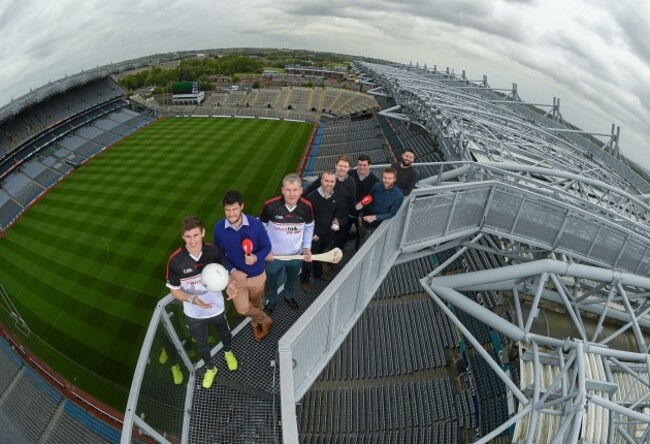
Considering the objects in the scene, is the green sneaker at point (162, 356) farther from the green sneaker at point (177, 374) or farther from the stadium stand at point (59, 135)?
the stadium stand at point (59, 135)

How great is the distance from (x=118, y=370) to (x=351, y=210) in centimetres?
1307

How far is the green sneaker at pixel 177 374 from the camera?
11.3ft

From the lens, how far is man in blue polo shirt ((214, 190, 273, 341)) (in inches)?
148

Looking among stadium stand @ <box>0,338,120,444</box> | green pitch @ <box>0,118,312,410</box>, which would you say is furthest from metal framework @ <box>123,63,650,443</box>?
green pitch @ <box>0,118,312,410</box>

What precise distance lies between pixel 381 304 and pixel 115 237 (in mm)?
18225

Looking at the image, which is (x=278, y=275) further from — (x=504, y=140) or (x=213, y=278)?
(x=504, y=140)

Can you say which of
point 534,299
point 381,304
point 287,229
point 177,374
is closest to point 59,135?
point 381,304

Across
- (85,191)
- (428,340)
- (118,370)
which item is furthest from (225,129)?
(428,340)

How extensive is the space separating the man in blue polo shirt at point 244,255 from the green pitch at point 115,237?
460 inches

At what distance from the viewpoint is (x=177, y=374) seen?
3.47 m

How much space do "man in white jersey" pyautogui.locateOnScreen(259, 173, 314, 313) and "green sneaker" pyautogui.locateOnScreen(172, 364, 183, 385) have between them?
53.2 inches

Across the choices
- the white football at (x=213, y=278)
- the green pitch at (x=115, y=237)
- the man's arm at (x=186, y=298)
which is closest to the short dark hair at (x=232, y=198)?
the white football at (x=213, y=278)

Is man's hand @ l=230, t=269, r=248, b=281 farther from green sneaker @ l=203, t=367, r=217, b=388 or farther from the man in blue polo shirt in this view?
green sneaker @ l=203, t=367, r=217, b=388

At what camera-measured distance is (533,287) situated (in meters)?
7.58
